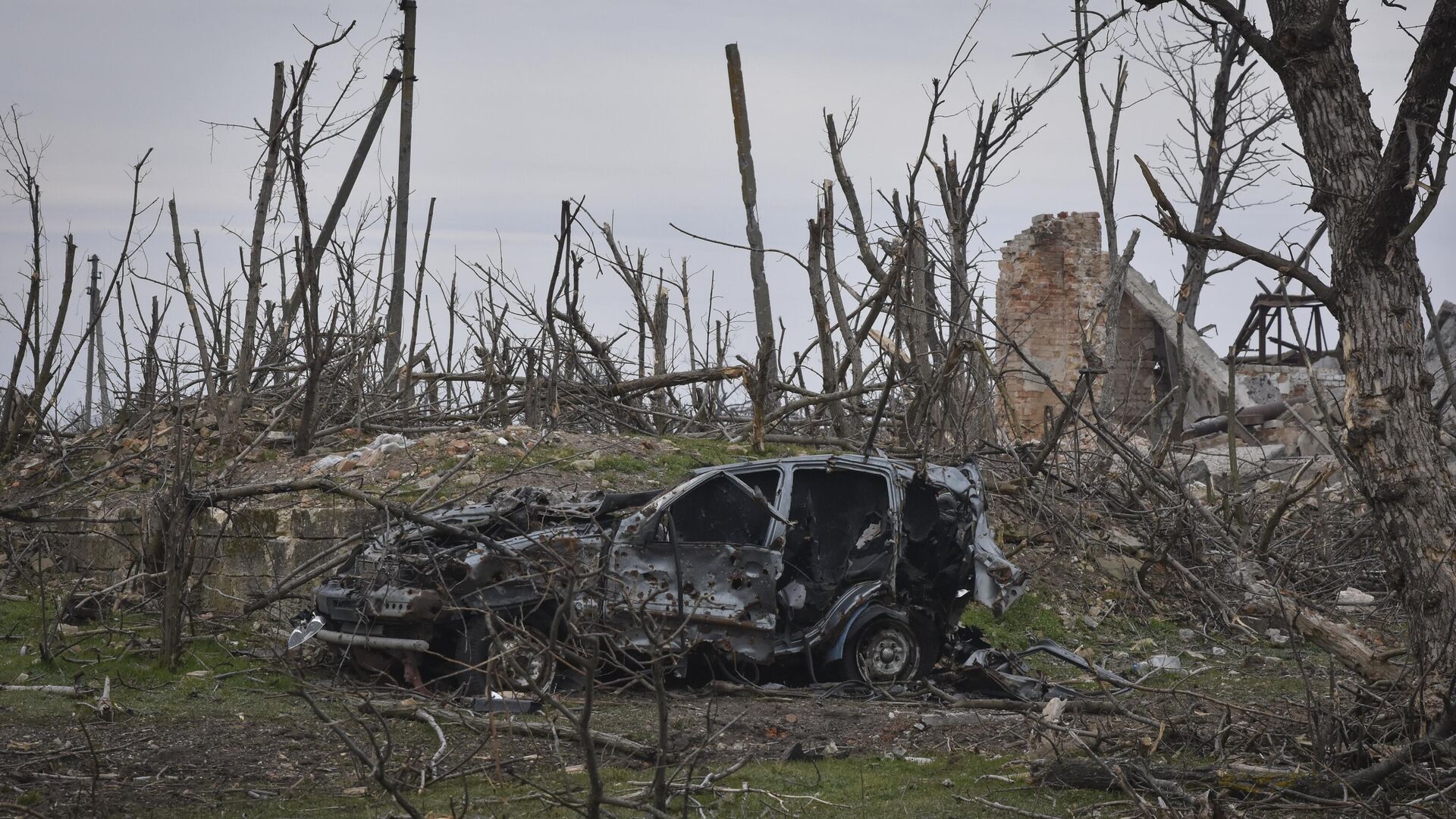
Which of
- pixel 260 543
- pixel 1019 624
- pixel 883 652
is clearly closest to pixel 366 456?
pixel 260 543

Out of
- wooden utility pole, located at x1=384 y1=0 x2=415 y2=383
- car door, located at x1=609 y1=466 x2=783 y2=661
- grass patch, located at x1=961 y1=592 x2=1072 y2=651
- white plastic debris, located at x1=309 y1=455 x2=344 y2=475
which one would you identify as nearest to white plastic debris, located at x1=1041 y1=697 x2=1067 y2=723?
car door, located at x1=609 y1=466 x2=783 y2=661

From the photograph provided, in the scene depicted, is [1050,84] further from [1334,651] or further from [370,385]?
[1334,651]

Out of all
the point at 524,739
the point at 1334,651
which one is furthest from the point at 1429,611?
the point at 524,739

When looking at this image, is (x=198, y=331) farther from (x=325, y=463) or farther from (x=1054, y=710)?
(x=1054, y=710)

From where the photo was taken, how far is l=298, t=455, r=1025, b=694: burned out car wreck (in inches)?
350

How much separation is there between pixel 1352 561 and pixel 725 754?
913 cm

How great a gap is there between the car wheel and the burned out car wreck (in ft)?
0.04

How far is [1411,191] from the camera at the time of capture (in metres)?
6.02

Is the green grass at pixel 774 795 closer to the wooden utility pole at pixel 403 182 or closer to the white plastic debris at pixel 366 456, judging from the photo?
the white plastic debris at pixel 366 456

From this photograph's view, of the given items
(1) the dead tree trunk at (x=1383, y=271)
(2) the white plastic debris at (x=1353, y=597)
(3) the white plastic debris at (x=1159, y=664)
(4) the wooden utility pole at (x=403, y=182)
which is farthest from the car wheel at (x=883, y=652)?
(4) the wooden utility pole at (x=403, y=182)

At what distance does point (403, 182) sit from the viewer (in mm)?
20203

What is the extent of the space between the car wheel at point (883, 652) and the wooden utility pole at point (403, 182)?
1176 cm

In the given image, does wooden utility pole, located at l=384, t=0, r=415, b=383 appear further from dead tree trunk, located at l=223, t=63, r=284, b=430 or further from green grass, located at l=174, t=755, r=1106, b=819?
green grass, located at l=174, t=755, r=1106, b=819

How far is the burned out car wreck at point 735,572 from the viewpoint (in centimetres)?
889
